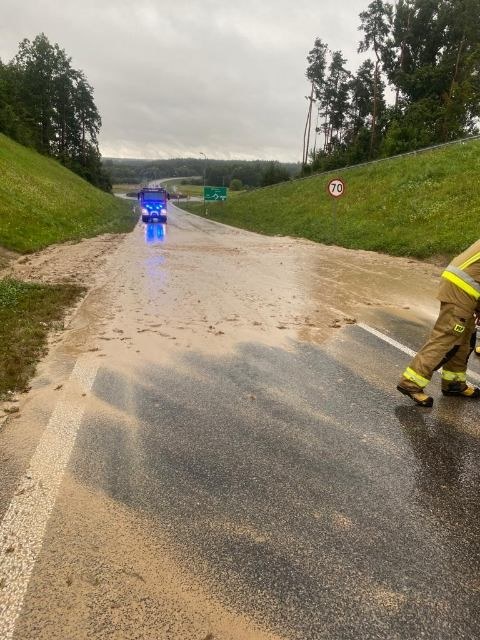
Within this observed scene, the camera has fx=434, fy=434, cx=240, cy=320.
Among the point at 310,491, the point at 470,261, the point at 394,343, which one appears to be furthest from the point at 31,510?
the point at 394,343

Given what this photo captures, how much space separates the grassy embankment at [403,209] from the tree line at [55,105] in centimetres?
4269

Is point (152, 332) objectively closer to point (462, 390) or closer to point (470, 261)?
point (462, 390)

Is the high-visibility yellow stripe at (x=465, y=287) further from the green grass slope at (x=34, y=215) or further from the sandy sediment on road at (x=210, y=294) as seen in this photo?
the green grass slope at (x=34, y=215)

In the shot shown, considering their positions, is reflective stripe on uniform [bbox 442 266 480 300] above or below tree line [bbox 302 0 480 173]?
below

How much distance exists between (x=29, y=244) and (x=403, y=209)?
625 inches

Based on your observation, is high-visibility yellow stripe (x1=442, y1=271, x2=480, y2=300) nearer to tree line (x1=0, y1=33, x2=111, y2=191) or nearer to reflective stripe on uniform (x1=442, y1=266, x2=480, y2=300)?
reflective stripe on uniform (x1=442, y1=266, x2=480, y2=300)

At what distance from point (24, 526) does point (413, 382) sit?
11.8 ft

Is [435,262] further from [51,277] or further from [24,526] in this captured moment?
[24,526]

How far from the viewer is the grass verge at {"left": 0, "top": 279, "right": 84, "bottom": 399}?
478 cm

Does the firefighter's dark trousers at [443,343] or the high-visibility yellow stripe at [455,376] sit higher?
the firefighter's dark trousers at [443,343]

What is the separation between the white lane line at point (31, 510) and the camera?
2145 millimetres

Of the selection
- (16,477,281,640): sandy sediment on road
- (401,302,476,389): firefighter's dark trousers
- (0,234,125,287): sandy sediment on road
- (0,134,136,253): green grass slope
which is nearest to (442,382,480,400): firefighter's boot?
→ (401,302,476,389): firefighter's dark trousers

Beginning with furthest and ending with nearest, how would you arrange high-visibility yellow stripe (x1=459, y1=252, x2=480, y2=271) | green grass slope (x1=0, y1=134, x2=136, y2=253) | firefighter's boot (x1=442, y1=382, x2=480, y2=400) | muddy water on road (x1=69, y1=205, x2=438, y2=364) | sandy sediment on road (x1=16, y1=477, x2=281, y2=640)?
green grass slope (x1=0, y1=134, x2=136, y2=253), muddy water on road (x1=69, y1=205, x2=438, y2=364), firefighter's boot (x1=442, y1=382, x2=480, y2=400), high-visibility yellow stripe (x1=459, y1=252, x2=480, y2=271), sandy sediment on road (x1=16, y1=477, x2=281, y2=640)

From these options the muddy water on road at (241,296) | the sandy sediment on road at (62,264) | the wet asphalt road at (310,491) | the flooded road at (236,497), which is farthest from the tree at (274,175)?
the wet asphalt road at (310,491)
